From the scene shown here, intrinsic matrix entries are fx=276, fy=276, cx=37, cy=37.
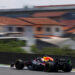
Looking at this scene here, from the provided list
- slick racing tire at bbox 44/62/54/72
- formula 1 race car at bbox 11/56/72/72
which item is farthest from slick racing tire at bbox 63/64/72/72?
slick racing tire at bbox 44/62/54/72

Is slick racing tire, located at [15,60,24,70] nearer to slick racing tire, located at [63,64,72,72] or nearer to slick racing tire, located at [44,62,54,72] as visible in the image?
slick racing tire, located at [44,62,54,72]

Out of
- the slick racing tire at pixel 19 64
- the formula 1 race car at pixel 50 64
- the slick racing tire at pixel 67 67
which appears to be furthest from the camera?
the slick racing tire at pixel 19 64

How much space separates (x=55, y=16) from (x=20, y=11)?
7984mm

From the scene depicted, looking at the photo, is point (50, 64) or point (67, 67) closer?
point (50, 64)

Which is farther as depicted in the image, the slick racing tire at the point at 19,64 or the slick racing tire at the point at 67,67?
the slick racing tire at the point at 19,64

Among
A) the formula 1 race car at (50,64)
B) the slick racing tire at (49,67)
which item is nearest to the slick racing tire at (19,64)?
the formula 1 race car at (50,64)

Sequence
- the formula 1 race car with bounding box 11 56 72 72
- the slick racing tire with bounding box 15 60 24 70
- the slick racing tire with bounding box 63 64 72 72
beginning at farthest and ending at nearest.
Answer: the slick racing tire with bounding box 15 60 24 70 < the slick racing tire with bounding box 63 64 72 72 < the formula 1 race car with bounding box 11 56 72 72

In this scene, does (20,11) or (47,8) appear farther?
(47,8)

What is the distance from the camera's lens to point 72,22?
58.2 m

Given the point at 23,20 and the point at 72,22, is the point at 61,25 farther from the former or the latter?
the point at 23,20

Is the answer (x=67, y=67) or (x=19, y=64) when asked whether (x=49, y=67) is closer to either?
(x=67, y=67)

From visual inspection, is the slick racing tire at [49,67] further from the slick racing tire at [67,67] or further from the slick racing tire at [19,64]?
the slick racing tire at [19,64]

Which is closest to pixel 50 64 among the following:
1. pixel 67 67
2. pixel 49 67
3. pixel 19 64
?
pixel 49 67

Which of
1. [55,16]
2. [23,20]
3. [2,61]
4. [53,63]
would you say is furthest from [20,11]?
[53,63]
